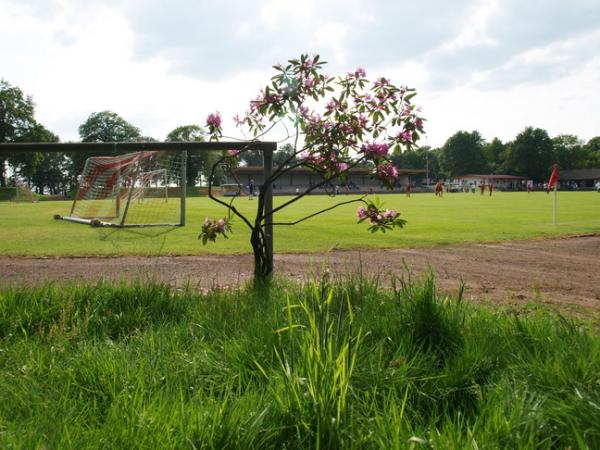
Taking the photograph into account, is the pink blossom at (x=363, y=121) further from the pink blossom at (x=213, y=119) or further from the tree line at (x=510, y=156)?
the tree line at (x=510, y=156)

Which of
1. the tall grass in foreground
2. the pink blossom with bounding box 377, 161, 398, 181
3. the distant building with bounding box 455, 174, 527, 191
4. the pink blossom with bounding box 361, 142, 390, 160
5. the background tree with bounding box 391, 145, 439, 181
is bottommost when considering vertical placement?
the tall grass in foreground

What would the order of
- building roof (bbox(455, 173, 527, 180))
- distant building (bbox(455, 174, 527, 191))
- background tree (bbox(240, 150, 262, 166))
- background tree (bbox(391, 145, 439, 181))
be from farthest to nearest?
background tree (bbox(391, 145, 439, 181)) → building roof (bbox(455, 173, 527, 180)) → distant building (bbox(455, 174, 527, 191)) → background tree (bbox(240, 150, 262, 166))

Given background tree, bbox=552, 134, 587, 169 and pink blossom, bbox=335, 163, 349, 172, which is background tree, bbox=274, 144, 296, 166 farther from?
background tree, bbox=552, 134, 587, 169

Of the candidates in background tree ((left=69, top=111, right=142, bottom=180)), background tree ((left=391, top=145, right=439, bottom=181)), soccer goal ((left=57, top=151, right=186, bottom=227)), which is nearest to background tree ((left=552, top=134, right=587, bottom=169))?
background tree ((left=391, top=145, right=439, bottom=181))

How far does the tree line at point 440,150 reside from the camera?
74438 millimetres

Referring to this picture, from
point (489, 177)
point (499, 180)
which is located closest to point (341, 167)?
point (489, 177)

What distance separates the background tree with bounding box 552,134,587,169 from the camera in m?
151

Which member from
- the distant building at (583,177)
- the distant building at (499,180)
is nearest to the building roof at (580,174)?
the distant building at (583,177)

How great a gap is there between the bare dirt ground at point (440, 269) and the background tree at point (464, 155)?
148160mm

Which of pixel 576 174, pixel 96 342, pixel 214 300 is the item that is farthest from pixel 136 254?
pixel 576 174

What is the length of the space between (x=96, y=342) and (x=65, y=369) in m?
0.46

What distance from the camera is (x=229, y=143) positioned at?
453 cm

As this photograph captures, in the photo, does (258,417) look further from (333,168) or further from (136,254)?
(136,254)

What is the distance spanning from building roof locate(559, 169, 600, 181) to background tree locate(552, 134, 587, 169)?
3394 mm
